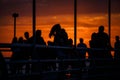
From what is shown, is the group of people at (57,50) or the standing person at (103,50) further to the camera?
the standing person at (103,50)

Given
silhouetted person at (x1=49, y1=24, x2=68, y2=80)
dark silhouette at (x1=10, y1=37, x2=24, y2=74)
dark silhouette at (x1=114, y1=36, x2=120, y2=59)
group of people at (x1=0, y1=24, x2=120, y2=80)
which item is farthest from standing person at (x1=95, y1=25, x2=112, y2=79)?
dark silhouette at (x1=10, y1=37, x2=24, y2=74)

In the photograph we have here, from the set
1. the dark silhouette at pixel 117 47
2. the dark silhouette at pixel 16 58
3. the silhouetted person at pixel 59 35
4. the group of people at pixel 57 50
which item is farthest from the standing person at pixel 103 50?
the dark silhouette at pixel 16 58

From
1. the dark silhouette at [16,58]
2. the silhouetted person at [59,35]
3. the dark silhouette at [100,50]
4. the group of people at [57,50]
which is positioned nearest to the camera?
the dark silhouette at [16,58]

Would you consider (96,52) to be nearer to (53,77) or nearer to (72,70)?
(72,70)

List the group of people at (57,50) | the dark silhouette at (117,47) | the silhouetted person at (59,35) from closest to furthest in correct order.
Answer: the group of people at (57,50) < the silhouetted person at (59,35) < the dark silhouette at (117,47)

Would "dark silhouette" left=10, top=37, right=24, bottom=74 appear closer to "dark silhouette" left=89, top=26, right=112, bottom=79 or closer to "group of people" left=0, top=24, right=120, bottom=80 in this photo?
"group of people" left=0, top=24, right=120, bottom=80

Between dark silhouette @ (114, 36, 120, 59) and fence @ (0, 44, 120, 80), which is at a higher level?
dark silhouette @ (114, 36, 120, 59)

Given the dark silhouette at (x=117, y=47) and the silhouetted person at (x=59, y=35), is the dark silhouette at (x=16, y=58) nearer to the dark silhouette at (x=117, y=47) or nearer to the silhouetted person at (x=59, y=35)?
the silhouetted person at (x=59, y=35)

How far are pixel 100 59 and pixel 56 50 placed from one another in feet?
10.5

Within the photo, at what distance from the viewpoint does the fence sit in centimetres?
1153

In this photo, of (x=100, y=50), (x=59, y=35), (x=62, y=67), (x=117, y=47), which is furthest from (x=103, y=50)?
(x=62, y=67)

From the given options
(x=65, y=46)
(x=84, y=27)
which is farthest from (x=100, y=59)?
(x=65, y=46)

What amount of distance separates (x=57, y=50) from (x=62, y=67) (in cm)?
48

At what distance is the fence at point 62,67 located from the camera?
11.5 m
